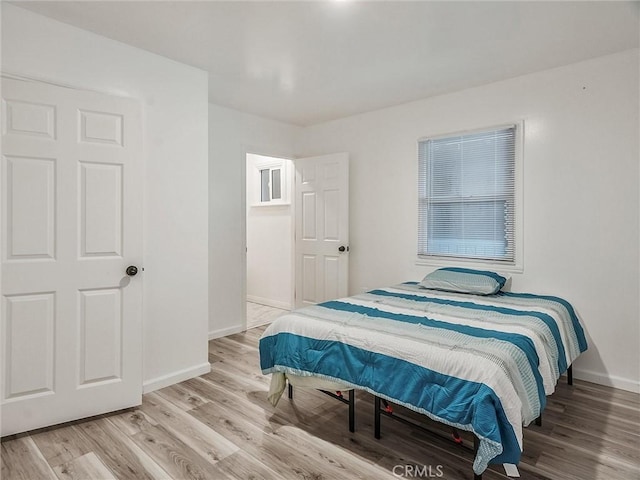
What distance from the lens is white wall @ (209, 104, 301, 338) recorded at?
4.10 m

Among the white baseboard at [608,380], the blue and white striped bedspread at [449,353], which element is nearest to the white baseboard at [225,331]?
the blue and white striped bedspread at [449,353]

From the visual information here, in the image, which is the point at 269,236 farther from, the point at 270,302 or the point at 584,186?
the point at 584,186

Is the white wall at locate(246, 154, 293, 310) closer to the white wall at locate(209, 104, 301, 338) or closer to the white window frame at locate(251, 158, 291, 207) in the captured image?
the white window frame at locate(251, 158, 291, 207)

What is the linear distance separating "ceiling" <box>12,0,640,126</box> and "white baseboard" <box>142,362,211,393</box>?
2.45 metres

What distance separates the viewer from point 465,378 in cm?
175

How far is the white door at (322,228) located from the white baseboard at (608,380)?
90.7 inches

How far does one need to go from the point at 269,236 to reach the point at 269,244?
4.9 inches

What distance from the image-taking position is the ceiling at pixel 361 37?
7.38 feet

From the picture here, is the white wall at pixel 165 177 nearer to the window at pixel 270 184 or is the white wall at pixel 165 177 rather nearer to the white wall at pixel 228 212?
the white wall at pixel 228 212

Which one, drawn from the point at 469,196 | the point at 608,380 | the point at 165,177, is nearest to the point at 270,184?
the point at 165,177

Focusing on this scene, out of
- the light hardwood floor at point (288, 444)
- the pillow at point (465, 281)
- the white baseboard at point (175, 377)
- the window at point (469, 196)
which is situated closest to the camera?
the light hardwood floor at point (288, 444)

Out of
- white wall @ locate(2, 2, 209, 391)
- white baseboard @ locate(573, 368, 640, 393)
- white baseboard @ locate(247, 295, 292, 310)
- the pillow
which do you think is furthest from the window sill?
white baseboard @ locate(573, 368, 640, 393)

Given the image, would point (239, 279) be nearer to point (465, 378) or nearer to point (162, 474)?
point (162, 474)

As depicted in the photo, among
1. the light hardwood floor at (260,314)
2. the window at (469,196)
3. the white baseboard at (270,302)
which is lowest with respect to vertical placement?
the light hardwood floor at (260,314)
